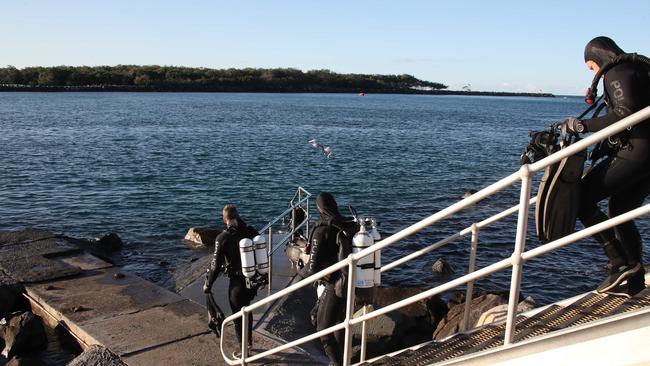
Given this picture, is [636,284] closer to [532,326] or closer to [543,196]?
[532,326]

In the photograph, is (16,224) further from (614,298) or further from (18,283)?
(614,298)

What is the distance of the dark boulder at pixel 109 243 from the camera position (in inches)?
664

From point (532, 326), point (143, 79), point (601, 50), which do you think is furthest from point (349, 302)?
point (143, 79)

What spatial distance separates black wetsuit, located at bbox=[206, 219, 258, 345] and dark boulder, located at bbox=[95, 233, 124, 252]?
37.9 feet

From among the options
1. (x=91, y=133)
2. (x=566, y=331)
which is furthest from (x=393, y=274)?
(x=91, y=133)

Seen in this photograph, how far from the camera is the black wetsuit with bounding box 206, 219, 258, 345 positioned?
650 centimetres

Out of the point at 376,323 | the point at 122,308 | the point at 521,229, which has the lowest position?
the point at 376,323

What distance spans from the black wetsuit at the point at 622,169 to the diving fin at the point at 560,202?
1.06 ft

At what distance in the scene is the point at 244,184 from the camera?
28.5m

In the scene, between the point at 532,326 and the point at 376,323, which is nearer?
the point at 532,326

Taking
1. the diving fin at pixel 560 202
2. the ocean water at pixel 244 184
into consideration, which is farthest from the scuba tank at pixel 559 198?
the ocean water at pixel 244 184

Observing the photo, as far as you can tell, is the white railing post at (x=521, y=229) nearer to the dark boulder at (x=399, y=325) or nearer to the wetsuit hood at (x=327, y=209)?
the wetsuit hood at (x=327, y=209)

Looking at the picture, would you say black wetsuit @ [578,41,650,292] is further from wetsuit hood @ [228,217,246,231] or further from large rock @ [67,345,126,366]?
large rock @ [67,345,126,366]

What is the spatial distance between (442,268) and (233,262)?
10.4 m
